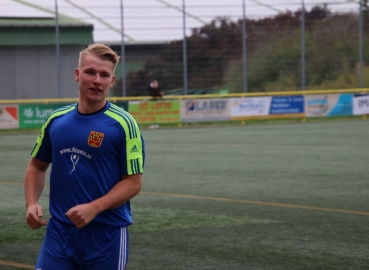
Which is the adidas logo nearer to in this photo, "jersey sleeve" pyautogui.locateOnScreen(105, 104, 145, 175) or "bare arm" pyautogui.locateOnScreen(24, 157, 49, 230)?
"jersey sleeve" pyautogui.locateOnScreen(105, 104, 145, 175)

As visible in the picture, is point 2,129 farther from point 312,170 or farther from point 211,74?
point 312,170

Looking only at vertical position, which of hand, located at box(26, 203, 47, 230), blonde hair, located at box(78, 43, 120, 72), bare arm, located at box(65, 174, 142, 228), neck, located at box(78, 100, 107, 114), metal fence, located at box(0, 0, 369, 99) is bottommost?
hand, located at box(26, 203, 47, 230)

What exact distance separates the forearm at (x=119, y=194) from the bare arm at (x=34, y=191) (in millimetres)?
330

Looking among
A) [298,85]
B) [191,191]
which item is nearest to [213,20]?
[298,85]

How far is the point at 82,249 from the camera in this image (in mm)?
4027

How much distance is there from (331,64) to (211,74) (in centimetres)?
551

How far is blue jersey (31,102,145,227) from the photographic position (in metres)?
4.04

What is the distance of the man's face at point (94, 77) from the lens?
400cm

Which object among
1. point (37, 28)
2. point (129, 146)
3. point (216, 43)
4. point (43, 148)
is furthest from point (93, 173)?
point (216, 43)

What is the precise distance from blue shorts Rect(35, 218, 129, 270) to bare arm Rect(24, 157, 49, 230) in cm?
11

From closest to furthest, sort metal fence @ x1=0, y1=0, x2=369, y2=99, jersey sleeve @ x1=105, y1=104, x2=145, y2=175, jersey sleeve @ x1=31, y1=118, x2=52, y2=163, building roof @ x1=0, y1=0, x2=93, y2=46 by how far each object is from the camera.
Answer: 1. jersey sleeve @ x1=105, y1=104, x2=145, y2=175
2. jersey sleeve @ x1=31, y1=118, x2=52, y2=163
3. building roof @ x1=0, y1=0, x2=93, y2=46
4. metal fence @ x1=0, y1=0, x2=369, y2=99

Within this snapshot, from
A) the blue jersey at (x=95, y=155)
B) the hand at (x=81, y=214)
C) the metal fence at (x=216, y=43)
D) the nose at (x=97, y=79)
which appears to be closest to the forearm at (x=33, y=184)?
the blue jersey at (x=95, y=155)

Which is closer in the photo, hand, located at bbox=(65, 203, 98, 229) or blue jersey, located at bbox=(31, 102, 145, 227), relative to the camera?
hand, located at bbox=(65, 203, 98, 229)

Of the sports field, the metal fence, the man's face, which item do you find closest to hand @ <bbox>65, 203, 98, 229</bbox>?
the man's face
